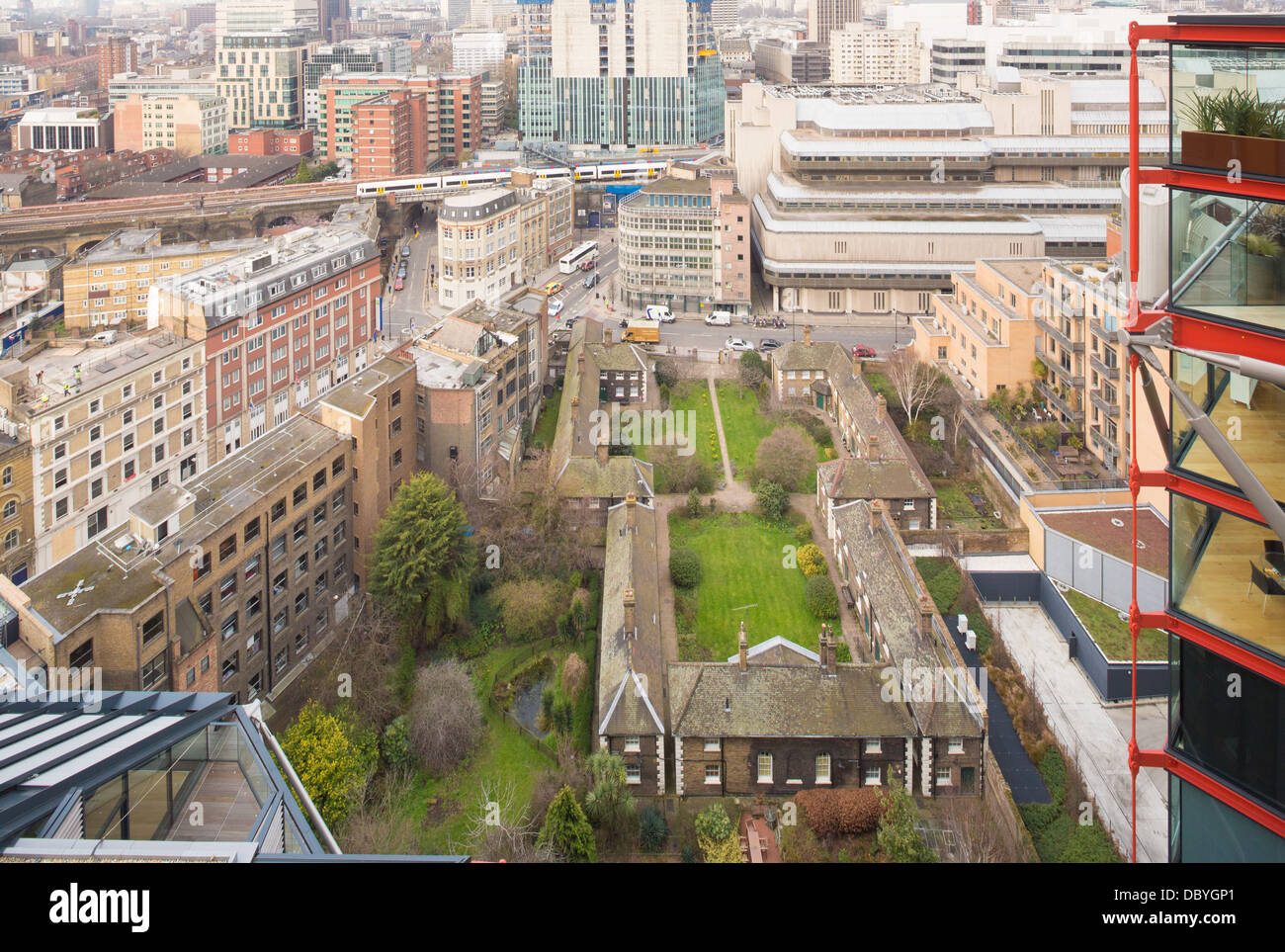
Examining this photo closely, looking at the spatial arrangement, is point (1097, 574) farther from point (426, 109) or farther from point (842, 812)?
point (426, 109)

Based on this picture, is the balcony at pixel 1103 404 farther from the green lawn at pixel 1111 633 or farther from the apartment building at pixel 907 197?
the apartment building at pixel 907 197

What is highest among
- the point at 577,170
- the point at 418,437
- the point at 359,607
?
the point at 577,170

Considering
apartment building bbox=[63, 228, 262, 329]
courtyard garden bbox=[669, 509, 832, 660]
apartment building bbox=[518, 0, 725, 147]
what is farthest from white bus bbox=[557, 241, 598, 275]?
courtyard garden bbox=[669, 509, 832, 660]

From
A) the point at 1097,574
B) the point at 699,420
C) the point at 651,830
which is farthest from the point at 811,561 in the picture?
the point at 699,420

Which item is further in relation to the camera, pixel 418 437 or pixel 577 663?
pixel 418 437
